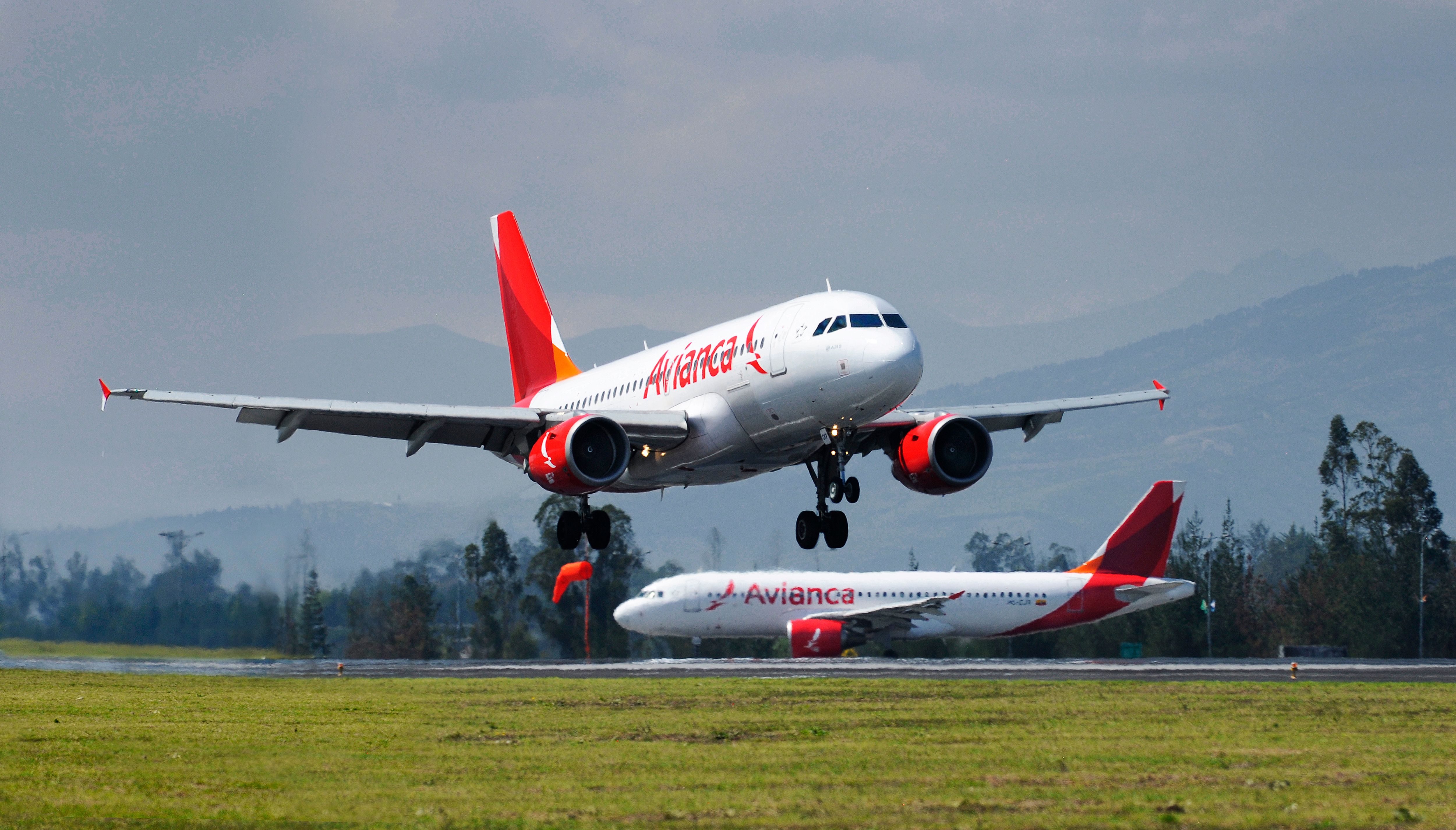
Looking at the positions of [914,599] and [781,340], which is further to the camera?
[914,599]

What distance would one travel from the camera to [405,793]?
24.1 metres

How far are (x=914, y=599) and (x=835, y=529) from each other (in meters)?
51.4

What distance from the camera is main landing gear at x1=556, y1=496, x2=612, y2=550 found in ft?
139

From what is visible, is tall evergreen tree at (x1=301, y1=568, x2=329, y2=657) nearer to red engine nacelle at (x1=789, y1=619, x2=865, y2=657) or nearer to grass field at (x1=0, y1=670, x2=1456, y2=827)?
grass field at (x1=0, y1=670, x2=1456, y2=827)

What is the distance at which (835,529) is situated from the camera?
1533 inches

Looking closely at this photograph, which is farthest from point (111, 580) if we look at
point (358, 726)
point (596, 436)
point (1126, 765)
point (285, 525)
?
point (1126, 765)

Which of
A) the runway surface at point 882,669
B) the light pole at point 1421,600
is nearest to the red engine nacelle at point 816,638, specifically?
the runway surface at point 882,669

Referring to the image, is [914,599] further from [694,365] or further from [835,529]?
[694,365]

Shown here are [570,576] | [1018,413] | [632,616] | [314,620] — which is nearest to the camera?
[314,620]

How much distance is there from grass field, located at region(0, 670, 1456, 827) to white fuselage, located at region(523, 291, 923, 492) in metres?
6.59

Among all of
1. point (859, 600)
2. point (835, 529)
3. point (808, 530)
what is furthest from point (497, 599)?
point (835, 529)

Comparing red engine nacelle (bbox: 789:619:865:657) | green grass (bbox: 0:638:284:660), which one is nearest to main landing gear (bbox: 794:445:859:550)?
green grass (bbox: 0:638:284:660)

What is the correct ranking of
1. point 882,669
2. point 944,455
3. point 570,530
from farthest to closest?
point 882,669 < point 570,530 < point 944,455

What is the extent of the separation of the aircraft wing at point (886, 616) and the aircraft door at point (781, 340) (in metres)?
51.5
